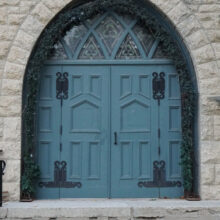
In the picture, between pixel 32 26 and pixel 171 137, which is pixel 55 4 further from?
pixel 171 137

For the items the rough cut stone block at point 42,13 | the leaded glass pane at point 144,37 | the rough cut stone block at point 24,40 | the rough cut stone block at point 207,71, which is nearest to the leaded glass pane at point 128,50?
the leaded glass pane at point 144,37

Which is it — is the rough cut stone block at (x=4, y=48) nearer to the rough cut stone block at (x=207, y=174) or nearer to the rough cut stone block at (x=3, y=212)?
the rough cut stone block at (x=3, y=212)

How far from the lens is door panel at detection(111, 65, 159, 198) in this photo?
693 cm

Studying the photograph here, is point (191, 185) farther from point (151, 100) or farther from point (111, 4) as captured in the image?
point (111, 4)

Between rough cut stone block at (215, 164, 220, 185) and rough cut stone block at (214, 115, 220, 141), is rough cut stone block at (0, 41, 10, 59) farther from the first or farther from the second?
rough cut stone block at (215, 164, 220, 185)

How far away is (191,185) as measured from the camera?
22.0 ft

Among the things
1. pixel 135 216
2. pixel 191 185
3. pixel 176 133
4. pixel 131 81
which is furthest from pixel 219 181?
pixel 131 81

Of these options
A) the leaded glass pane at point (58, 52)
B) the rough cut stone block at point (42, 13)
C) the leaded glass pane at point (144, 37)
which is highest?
the rough cut stone block at point (42, 13)

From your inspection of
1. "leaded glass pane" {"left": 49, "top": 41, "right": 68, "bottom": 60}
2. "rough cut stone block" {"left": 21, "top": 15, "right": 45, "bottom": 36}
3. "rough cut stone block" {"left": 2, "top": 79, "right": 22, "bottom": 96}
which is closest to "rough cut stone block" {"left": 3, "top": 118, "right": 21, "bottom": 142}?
"rough cut stone block" {"left": 2, "top": 79, "right": 22, "bottom": 96}

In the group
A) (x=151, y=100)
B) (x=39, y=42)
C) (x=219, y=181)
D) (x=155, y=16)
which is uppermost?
(x=155, y=16)

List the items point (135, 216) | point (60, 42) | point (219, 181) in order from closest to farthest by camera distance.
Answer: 1. point (135, 216)
2. point (219, 181)
3. point (60, 42)

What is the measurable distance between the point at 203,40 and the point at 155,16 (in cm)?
85

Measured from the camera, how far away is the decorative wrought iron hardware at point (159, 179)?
6926mm

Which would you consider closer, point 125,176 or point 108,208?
point 108,208
